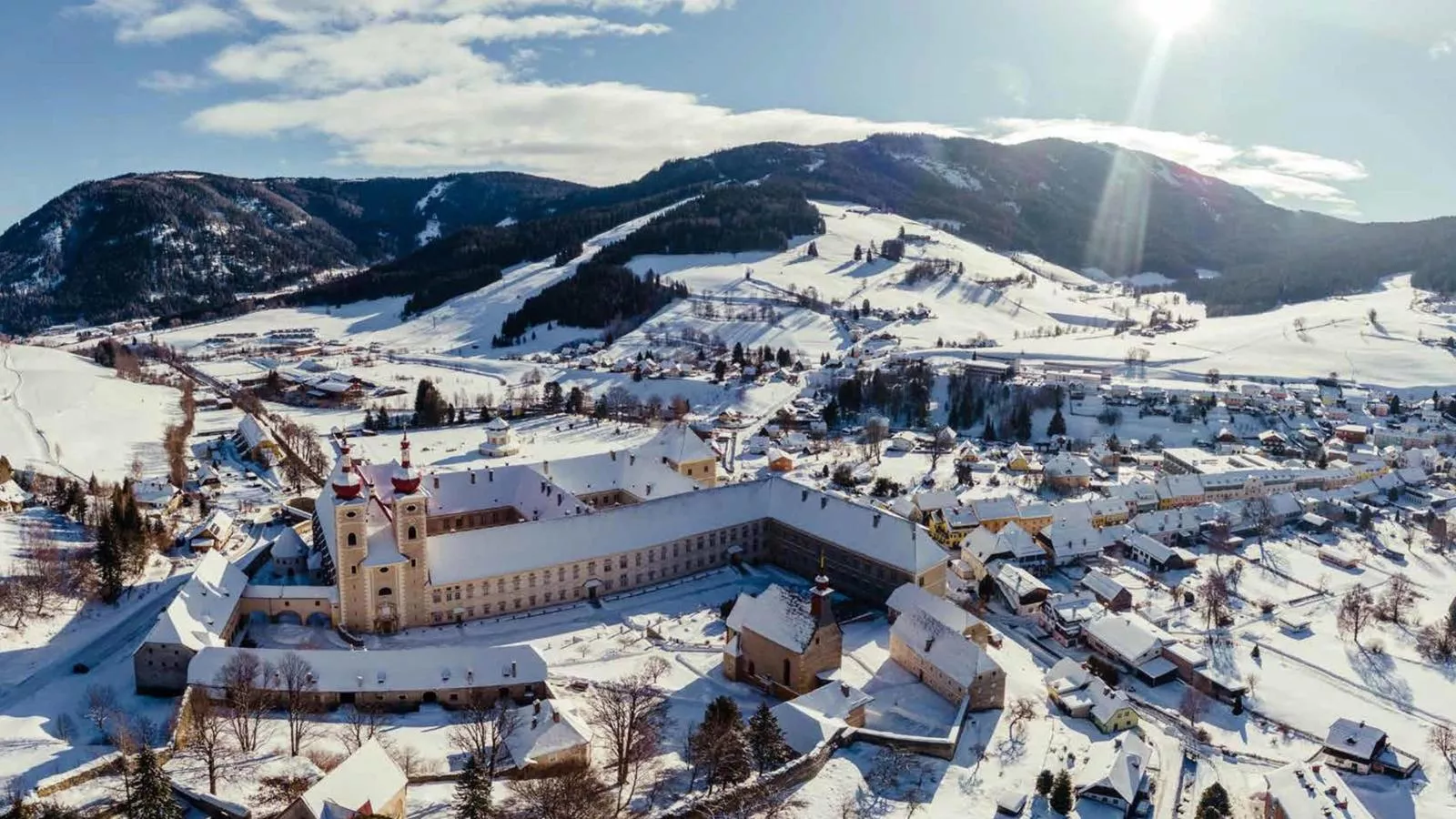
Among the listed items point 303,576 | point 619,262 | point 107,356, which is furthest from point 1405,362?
point 107,356

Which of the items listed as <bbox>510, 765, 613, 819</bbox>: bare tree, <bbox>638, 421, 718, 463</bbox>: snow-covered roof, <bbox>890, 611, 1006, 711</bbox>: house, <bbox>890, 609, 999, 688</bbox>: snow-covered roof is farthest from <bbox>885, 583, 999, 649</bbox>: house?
<bbox>638, 421, 718, 463</bbox>: snow-covered roof

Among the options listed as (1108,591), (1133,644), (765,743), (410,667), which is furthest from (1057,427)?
(410,667)

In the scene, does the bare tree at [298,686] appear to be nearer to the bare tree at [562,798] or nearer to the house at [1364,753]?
the bare tree at [562,798]

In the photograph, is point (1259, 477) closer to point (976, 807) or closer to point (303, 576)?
point (976, 807)

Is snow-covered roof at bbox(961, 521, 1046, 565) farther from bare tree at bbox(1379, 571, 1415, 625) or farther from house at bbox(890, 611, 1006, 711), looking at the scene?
bare tree at bbox(1379, 571, 1415, 625)

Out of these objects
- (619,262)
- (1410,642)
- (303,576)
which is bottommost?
(1410,642)
